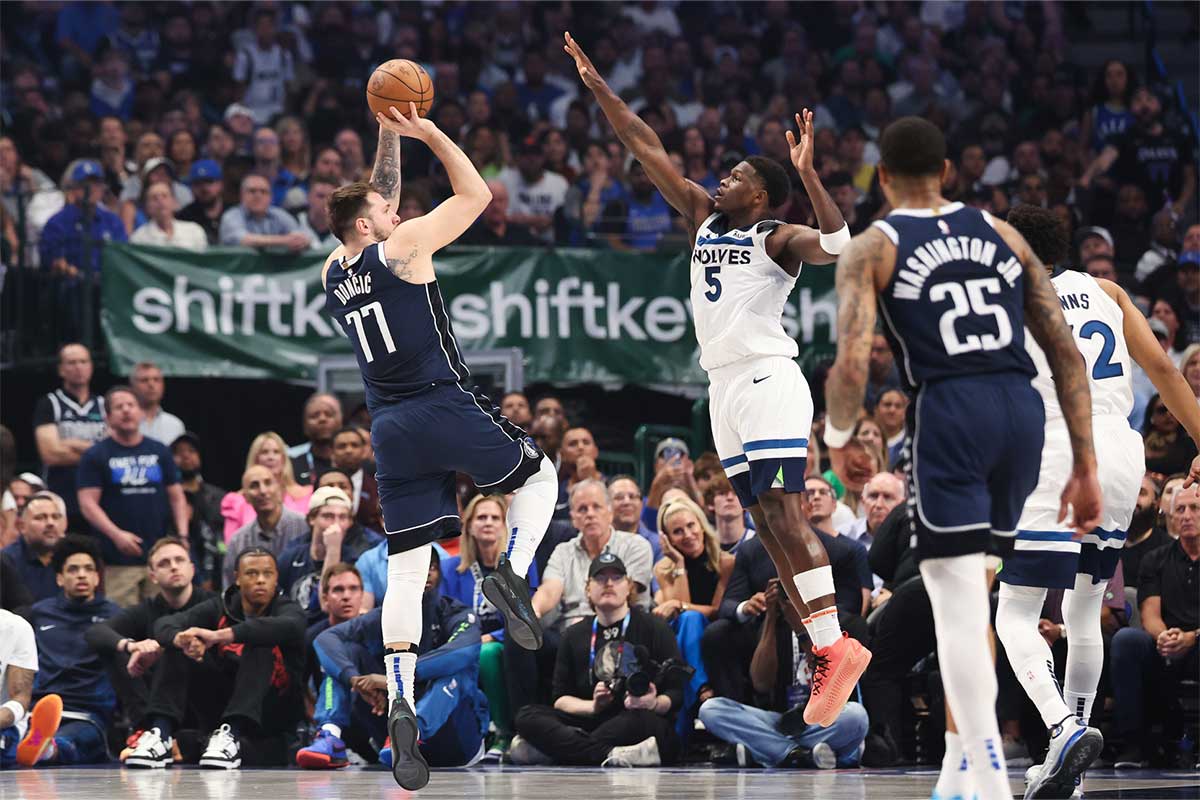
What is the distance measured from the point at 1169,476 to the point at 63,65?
47.1ft

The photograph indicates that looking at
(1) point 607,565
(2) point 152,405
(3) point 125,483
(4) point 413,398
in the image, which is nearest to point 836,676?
(4) point 413,398

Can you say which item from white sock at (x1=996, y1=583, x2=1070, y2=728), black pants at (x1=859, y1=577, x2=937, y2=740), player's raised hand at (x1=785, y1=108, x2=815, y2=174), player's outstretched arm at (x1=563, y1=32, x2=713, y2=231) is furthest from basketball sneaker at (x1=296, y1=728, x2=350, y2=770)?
player's raised hand at (x1=785, y1=108, x2=815, y2=174)

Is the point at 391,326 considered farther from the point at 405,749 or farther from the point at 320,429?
the point at 320,429

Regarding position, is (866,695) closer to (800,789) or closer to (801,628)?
(801,628)

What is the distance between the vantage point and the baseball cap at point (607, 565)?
12203 mm

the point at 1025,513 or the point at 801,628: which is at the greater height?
the point at 1025,513

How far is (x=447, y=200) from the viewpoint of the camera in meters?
8.85

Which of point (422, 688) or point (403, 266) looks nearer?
point (403, 266)

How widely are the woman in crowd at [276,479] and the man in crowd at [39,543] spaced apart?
1.35 meters

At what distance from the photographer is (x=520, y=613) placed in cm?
908

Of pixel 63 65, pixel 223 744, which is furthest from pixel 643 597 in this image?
pixel 63 65

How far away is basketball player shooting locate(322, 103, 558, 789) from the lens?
8898 millimetres

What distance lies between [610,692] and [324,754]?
196cm

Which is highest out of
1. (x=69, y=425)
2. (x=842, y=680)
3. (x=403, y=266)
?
(x=403, y=266)
